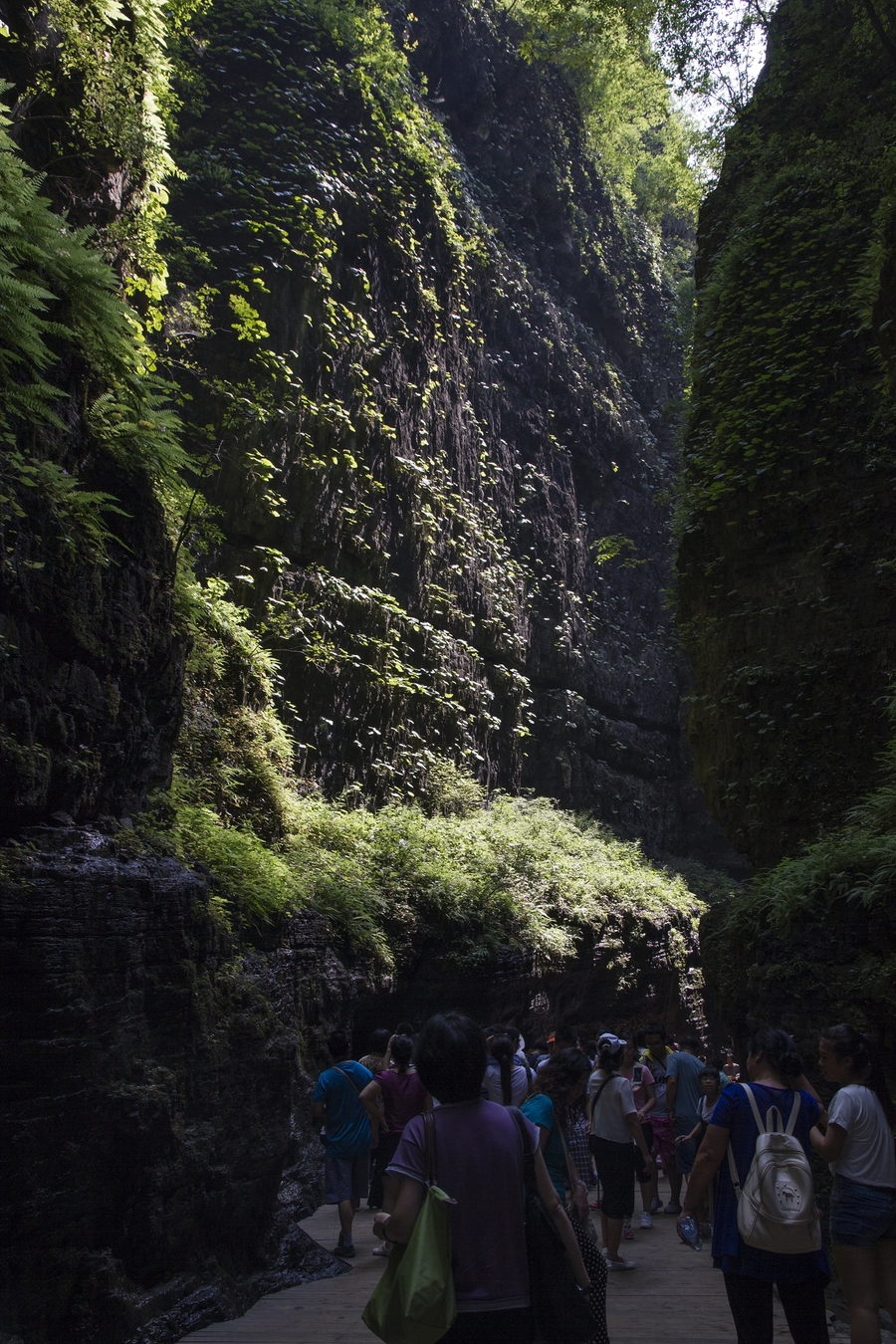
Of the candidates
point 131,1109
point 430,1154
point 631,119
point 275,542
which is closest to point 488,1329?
point 430,1154

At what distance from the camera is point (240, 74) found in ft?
58.1


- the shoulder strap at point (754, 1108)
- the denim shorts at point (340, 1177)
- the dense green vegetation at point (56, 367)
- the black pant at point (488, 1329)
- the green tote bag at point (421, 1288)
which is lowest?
the denim shorts at point (340, 1177)

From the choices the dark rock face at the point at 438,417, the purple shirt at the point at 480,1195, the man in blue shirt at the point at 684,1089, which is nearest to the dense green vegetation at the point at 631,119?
the dark rock face at the point at 438,417

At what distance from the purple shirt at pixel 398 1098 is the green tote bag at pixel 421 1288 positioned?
4.33 meters

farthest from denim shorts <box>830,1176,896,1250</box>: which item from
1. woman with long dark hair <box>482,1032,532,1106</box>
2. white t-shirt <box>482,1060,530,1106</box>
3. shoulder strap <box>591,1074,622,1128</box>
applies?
white t-shirt <box>482,1060,530,1106</box>

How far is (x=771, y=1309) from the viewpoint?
3562 mm

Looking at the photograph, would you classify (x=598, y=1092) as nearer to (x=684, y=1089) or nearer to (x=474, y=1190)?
(x=684, y=1089)

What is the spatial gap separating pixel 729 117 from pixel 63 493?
16237 millimetres

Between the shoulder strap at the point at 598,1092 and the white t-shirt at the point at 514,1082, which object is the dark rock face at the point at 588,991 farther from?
the shoulder strap at the point at 598,1092

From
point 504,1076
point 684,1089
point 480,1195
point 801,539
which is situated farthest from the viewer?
point 801,539

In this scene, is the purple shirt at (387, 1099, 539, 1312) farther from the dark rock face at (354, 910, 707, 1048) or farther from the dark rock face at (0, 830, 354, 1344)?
the dark rock face at (354, 910, 707, 1048)

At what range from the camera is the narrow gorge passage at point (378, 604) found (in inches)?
220

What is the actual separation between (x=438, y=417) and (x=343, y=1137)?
1556 centimetres

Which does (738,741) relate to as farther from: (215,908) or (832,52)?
(832,52)
